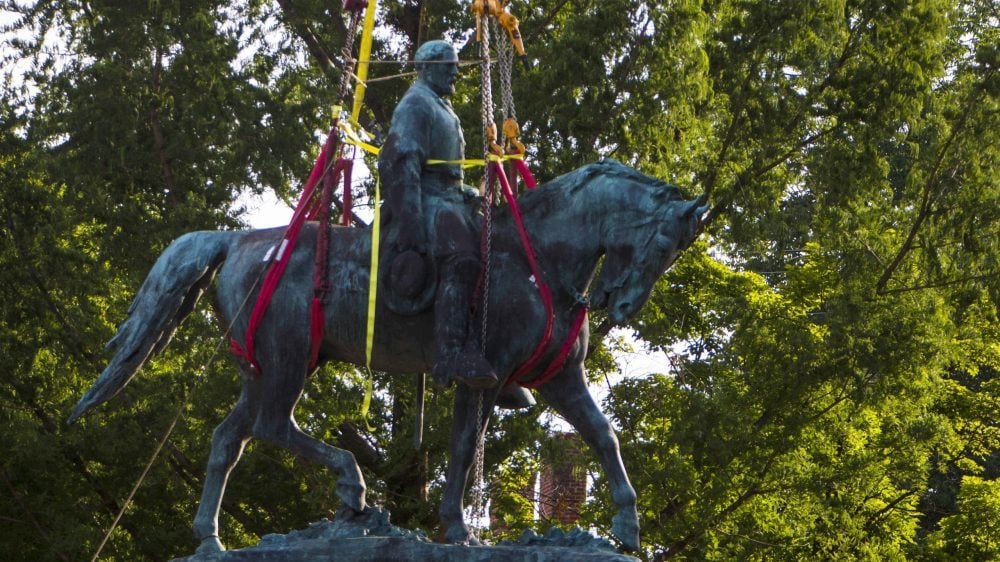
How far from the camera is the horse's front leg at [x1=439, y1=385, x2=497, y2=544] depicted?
9617 millimetres

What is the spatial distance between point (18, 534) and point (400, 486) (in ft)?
15.4

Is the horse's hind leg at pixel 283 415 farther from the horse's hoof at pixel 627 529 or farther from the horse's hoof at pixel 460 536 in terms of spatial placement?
the horse's hoof at pixel 627 529

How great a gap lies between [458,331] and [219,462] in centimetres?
153

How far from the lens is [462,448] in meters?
9.70

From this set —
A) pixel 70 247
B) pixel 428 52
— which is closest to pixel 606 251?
pixel 428 52

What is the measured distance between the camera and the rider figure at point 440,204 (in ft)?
30.7

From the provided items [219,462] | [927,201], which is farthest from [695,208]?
[927,201]

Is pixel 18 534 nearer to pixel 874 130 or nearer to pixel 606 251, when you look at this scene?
pixel 874 130

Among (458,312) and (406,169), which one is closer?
(458,312)

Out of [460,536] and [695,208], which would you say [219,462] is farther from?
[695,208]

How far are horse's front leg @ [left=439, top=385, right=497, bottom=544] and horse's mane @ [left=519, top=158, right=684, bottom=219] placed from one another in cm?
98

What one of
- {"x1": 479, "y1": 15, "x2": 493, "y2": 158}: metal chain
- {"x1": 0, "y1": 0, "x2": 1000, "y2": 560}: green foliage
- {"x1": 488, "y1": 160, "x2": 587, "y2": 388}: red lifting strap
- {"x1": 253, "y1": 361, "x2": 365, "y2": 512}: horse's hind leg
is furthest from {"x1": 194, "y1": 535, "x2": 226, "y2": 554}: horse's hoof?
{"x1": 0, "y1": 0, "x2": 1000, "y2": 560}: green foliage

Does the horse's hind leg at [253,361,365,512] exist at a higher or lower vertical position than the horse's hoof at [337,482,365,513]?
higher

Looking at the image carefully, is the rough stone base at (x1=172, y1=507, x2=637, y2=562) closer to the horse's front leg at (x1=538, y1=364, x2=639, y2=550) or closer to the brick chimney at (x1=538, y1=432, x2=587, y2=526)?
the horse's front leg at (x1=538, y1=364, x2=639, y2=550)
